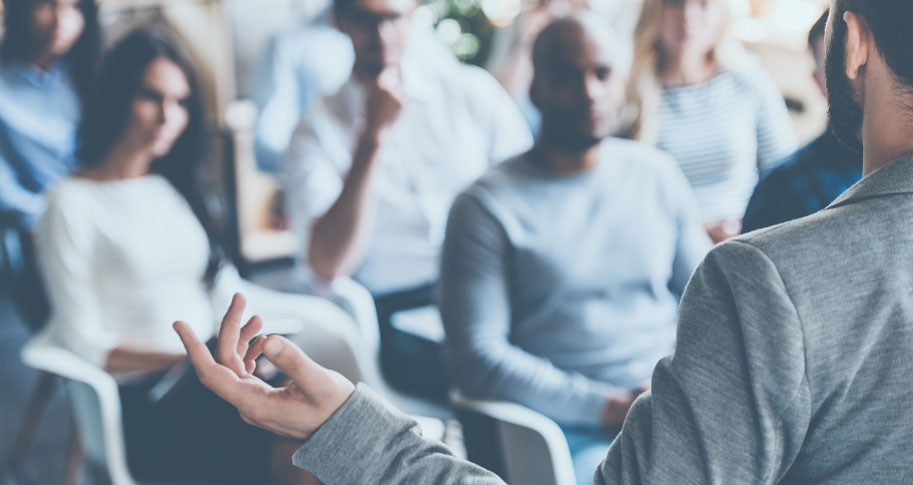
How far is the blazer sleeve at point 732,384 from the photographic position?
19.3 inches

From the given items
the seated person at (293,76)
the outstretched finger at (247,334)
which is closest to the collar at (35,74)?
the seated person at (293,76)

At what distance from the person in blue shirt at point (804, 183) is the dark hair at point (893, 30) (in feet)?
1.73

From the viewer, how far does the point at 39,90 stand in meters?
2.45

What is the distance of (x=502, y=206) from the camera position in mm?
1350

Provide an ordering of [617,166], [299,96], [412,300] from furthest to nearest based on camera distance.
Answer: [299,96], [412,300], [617,166]

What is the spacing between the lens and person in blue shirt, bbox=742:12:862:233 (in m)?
1.05

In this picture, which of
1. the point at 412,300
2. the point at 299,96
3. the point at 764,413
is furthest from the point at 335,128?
the point at 764,413

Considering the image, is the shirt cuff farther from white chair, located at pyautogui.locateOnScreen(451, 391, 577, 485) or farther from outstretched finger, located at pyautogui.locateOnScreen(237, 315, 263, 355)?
white chair, located at pyautogui.locateOnScreen(451, 391, 577, 485)

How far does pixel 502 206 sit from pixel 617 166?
223mm

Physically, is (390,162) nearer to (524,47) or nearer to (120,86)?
(120,86)

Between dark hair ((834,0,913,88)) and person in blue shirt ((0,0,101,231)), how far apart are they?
2169 mm

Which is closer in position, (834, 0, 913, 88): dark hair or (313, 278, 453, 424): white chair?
(834, 0, 913, 88): dark hair

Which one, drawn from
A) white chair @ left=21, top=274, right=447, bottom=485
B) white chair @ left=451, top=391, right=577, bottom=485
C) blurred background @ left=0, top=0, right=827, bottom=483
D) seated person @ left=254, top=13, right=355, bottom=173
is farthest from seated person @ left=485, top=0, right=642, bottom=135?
white chair @ left=451, top=391, right=577, bottom=485

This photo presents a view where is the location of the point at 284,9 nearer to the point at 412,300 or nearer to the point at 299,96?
the point at 299,96
